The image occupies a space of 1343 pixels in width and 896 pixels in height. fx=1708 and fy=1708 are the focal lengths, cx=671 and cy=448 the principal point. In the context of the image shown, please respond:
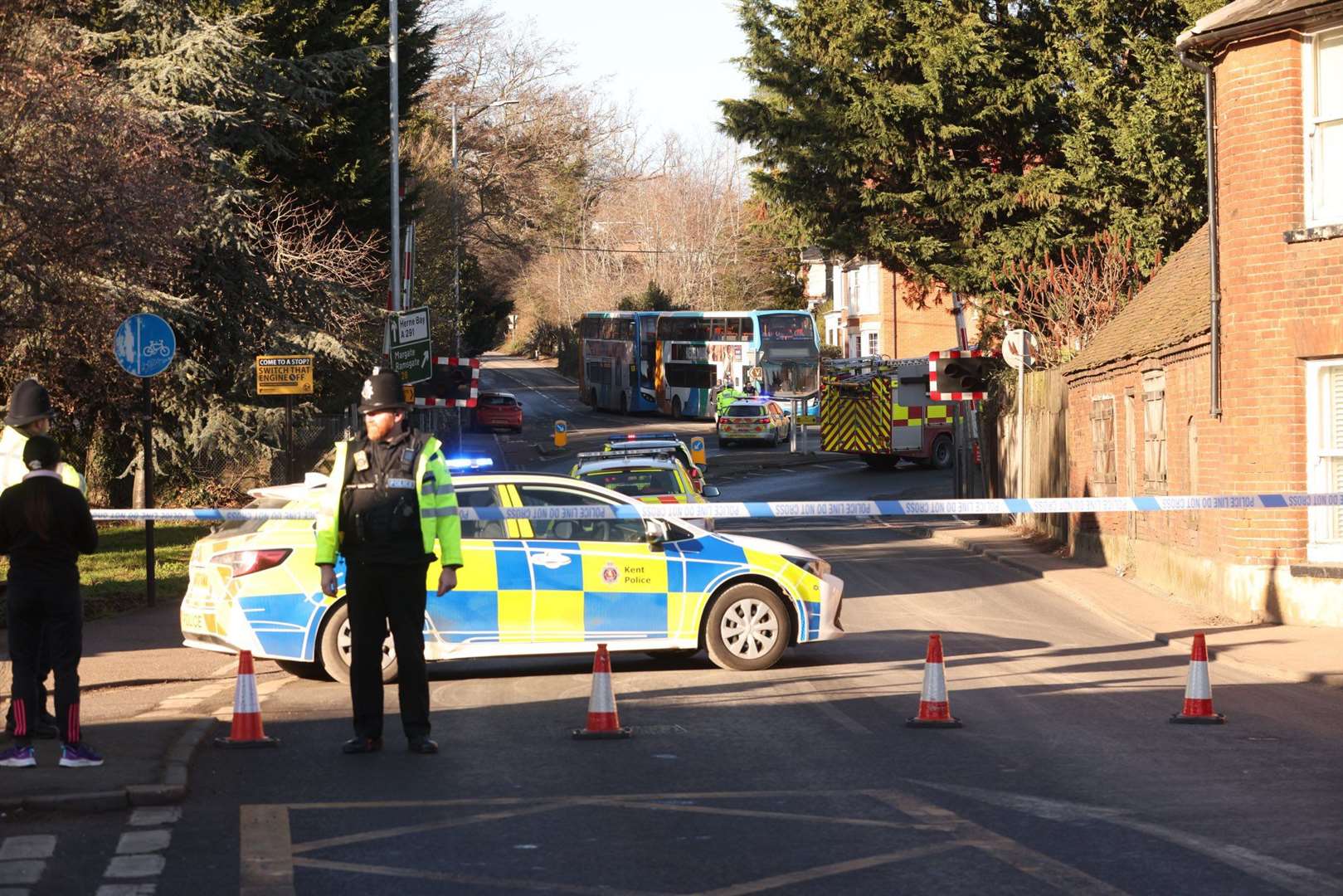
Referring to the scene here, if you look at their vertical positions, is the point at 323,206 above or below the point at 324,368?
above

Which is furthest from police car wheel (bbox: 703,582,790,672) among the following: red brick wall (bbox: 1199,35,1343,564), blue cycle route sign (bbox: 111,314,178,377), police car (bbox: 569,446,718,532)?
blue cycle route sign (bbox: 111,314,178,377)

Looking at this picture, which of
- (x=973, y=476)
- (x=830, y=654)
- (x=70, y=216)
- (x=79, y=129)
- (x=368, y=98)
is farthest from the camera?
(x=368, y=98)

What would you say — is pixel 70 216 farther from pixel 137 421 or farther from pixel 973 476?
pixel 973 476

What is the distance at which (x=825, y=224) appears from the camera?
1394 inches

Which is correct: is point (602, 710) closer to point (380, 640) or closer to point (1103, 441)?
point (380, 640)

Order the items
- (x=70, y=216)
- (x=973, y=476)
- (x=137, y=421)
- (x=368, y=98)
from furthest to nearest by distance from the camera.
Answer: (x=368, y=98), (x=973, y=476), (x=137, y=421), (x=70, y=216)

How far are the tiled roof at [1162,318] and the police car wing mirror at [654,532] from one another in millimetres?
7647

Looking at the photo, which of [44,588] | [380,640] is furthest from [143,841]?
[380,640]

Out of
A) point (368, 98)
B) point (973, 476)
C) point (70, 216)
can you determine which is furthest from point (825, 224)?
point (70, 216)

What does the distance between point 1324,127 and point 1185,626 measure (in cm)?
489

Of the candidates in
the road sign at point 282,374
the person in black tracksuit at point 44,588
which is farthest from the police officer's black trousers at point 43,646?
the road sign at point 282,374

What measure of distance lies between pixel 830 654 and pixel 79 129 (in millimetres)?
9033

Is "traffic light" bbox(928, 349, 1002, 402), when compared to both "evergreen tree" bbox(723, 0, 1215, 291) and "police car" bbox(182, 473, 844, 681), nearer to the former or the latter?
"evergreen tree" bbox(723, 0, 1215, 291)

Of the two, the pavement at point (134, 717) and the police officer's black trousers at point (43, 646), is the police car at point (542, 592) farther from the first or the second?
the police officer's black trousers at point (43, 646)
